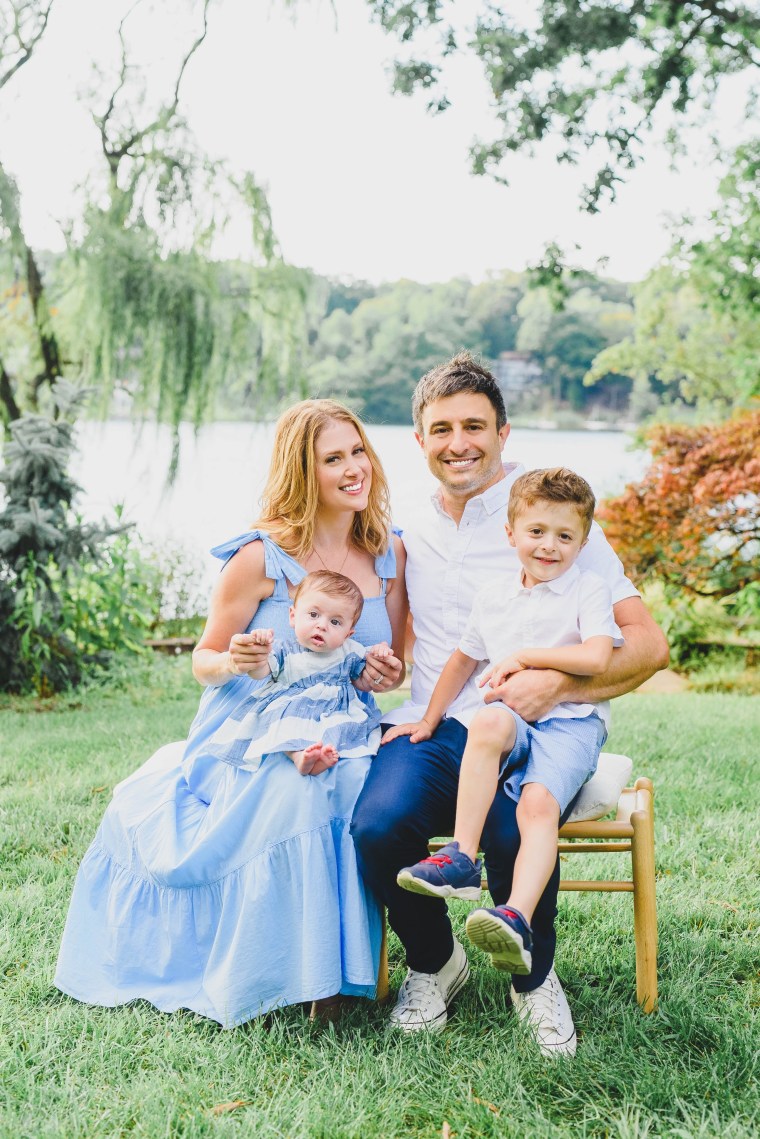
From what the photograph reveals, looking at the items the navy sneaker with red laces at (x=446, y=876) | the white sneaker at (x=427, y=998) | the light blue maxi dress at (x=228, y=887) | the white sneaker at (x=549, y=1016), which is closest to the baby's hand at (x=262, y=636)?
the light blue maxi dress at (x=228, y=887)

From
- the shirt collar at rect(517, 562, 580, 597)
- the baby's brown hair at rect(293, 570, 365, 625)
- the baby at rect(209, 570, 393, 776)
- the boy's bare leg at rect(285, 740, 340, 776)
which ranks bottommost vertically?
the boy's bare leg at rect(285, 740, 340, 776)

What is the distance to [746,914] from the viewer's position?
9.64 feet

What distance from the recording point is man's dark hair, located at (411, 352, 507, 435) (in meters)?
2.74

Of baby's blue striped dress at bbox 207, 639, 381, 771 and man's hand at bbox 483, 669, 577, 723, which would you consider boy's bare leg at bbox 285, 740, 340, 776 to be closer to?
baby's blue striped dress at bbox 207, 639, 381, 771

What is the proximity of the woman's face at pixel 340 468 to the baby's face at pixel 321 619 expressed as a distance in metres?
0.30

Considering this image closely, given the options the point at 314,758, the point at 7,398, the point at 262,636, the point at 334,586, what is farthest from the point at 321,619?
the point at 7,398

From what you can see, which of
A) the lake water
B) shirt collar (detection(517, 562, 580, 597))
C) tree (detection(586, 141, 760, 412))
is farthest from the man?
tree (detection(586, 141, 760, 412))

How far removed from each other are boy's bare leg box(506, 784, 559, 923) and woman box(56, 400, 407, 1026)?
42 cm

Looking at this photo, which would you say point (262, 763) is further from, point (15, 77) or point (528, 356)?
point (528, 356)

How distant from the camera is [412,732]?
102 inches

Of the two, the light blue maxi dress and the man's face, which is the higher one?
the man's face

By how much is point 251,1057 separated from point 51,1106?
16.0 inches

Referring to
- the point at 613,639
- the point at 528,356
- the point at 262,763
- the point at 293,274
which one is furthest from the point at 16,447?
the point at 528,356

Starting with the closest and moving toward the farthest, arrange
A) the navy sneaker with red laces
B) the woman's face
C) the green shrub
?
the navy sneaker with red laces
the woman's face
the green shrub
